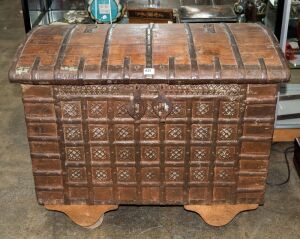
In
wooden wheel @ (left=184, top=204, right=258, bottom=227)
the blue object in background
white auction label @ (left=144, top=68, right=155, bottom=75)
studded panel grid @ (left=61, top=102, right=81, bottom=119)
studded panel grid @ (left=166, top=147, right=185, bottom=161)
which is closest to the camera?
white auction label @ (left=144, top=68, right=155, bottom=75)

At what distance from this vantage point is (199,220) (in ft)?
8.63

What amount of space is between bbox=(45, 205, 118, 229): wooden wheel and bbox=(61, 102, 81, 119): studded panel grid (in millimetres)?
500

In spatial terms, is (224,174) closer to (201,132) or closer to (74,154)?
(201,132)

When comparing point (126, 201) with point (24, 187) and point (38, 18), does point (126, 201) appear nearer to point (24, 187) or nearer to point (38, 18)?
point (24, 187)

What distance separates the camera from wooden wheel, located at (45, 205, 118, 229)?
2.48 meters

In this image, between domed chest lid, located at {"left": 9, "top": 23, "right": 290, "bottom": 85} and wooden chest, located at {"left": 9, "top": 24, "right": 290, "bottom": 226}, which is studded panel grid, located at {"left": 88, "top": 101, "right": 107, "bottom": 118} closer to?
wooden chest, located at {"left": 9, "top": 24, "right": 290, "bottom": 226}

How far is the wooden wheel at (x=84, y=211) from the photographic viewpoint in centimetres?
248

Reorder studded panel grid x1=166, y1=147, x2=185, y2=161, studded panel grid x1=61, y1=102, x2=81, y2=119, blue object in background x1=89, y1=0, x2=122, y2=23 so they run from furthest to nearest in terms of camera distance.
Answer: blue object in background x1=89, y1=0, x2=122, y2=23 → studded panel grid x1=166, y1=147, x2=185, y2=161 → studded panel grid x1=61, y1=102, x2=81, y2=119

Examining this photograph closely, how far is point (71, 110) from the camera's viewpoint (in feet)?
7.27

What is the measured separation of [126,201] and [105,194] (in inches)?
4.2

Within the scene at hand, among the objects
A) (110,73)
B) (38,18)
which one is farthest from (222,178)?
(38,18)

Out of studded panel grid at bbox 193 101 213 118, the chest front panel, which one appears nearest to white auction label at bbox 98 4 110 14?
the chest front panel

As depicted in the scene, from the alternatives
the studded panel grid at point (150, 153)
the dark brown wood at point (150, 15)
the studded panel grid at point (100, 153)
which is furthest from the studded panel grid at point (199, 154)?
the dark brown wood at point (150, 15)

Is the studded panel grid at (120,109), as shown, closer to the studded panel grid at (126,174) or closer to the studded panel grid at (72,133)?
the studded panel grid at (72,133)
